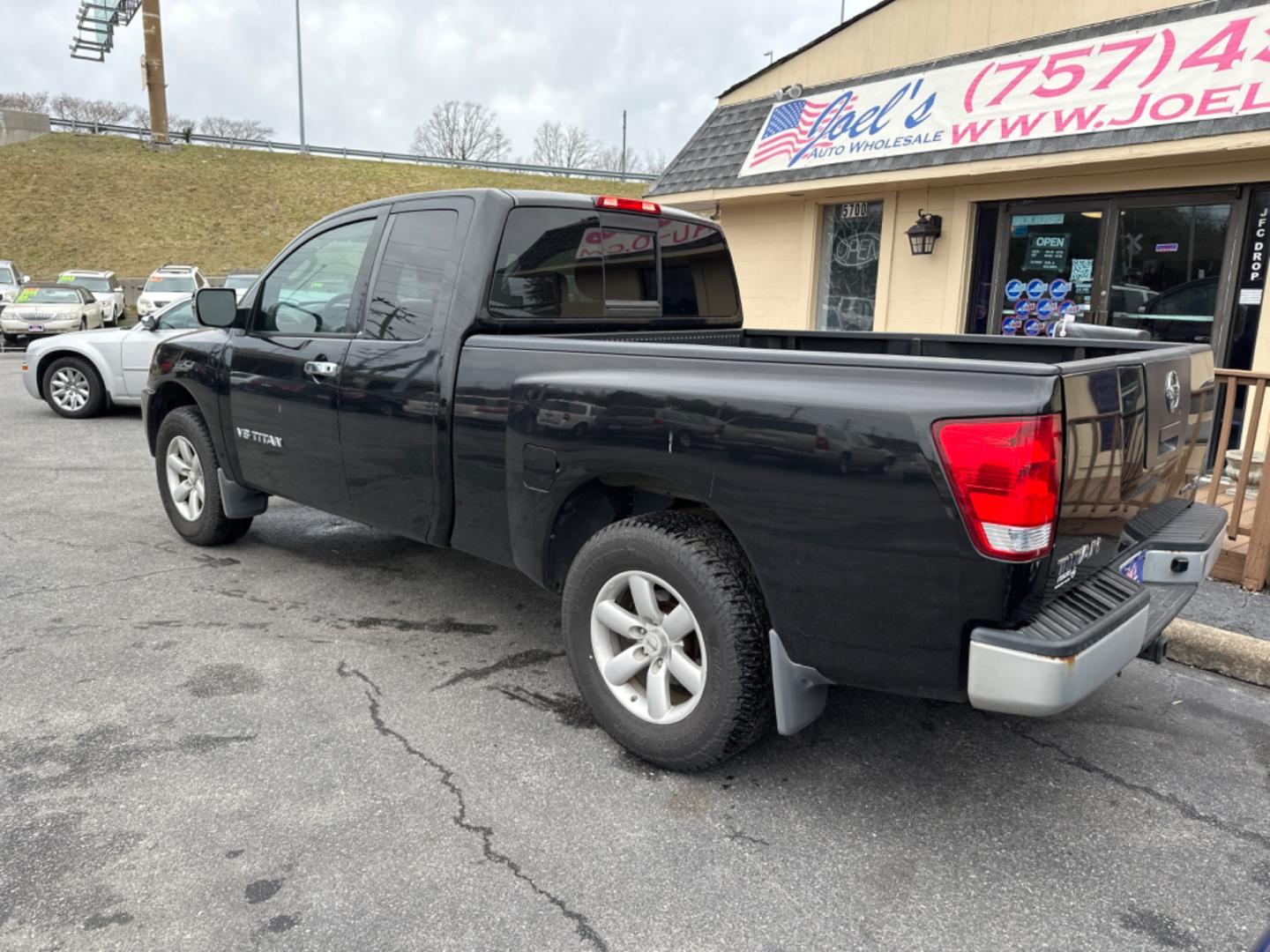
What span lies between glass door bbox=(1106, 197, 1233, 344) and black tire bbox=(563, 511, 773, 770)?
6310 millimetres

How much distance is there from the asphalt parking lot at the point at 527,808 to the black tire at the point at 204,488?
0.98 metres

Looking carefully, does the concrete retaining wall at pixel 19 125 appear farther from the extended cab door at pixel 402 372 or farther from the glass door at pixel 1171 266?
the glass door at pixel 1171 266

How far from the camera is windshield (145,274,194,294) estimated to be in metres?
23.9

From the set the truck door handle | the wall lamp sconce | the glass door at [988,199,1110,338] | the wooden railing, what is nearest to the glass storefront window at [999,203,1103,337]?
the glass door at [988,199,1110,338]

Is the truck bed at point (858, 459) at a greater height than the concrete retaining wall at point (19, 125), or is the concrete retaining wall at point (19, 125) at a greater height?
the concrete retaining wall at point (19, 125)

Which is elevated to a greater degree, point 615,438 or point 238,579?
point 615,438

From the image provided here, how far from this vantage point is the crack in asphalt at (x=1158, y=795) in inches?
110

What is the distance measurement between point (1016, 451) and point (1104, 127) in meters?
6.16

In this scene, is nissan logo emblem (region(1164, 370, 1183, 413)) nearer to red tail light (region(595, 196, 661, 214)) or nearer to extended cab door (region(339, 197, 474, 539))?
red tail light (region(595, 196, 661, 214))

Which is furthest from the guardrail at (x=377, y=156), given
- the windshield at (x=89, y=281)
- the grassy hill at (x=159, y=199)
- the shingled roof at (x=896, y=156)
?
the shingled roof at (x=896, y=156)

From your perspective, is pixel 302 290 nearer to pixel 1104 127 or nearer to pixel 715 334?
pixel 715 334

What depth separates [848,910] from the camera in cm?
240

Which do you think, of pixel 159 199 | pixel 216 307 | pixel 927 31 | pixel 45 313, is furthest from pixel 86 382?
pixel 159 199

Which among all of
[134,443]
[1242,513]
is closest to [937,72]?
[1242,513]
